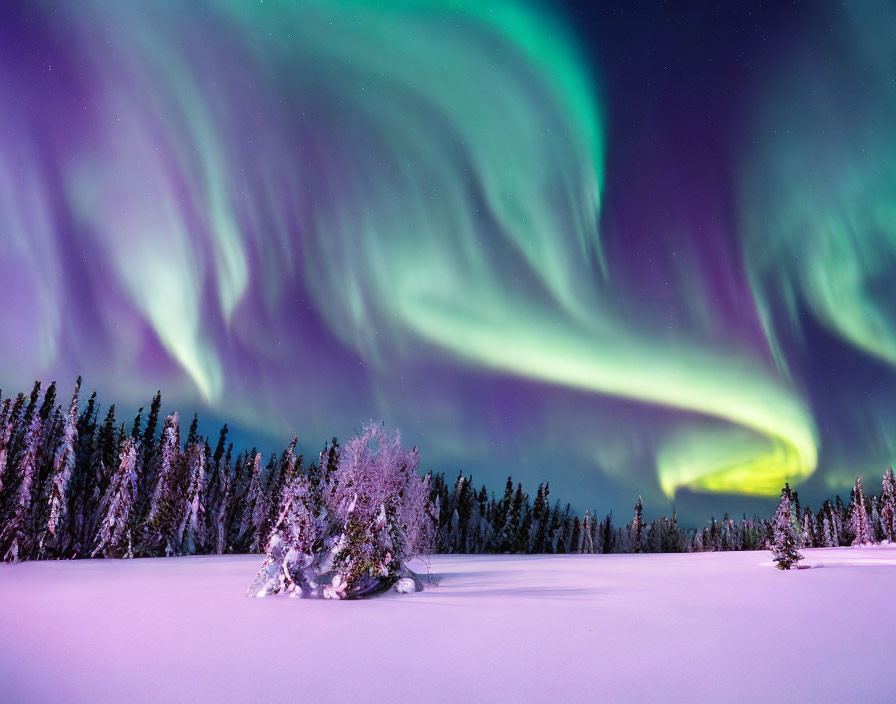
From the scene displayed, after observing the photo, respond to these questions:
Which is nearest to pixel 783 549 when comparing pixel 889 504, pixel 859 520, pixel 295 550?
pixel 295 550

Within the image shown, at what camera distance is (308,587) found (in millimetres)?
16656

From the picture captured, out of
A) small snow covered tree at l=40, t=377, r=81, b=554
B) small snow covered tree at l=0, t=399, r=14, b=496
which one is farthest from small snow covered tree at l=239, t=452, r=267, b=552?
small snow covered tree at l=0, t=399, r=14, b=496

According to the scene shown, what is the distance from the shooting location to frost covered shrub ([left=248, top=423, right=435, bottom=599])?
54.6ft

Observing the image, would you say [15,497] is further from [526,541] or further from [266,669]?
[526,541]

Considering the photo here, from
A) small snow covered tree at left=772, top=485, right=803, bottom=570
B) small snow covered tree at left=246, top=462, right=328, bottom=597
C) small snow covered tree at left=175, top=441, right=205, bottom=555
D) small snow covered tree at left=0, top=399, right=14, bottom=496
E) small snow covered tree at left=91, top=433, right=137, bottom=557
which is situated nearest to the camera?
small snow covered tree at left=246, top=462, right=328, bottom=597

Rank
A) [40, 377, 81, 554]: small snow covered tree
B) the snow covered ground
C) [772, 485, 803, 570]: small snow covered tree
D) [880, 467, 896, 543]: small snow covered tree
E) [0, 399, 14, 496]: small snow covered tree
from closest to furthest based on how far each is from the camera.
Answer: the snow covered ground
[772, 485, 803, 570]: small snow covered tree
[40, 377, 81, 554]: small snow covered tree
[0, 399, 14, 496]: small snow covered tree
[880, 467, 896, 543]: small snow covered tree

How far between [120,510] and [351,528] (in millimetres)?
37856

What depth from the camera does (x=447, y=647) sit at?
891cm

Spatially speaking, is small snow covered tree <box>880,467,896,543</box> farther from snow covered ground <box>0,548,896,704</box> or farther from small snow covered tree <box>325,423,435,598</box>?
small snow covered tree <box>325,423,435,598</box>

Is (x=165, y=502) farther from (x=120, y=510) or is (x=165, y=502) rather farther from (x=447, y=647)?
(x=447, y=647)

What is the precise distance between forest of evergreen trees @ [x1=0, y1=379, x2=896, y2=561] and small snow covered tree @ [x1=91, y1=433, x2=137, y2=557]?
0.09 meters

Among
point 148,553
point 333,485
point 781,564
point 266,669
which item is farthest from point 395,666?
point 148,553

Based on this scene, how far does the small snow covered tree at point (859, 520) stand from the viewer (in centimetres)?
9198

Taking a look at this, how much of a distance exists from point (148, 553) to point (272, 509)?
1781 cm
